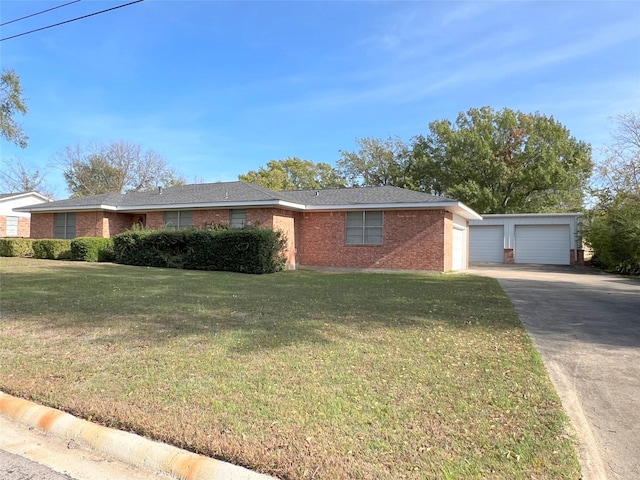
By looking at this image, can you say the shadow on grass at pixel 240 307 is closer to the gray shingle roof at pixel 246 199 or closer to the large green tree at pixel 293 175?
the gray shingle roof at pixel 246 199

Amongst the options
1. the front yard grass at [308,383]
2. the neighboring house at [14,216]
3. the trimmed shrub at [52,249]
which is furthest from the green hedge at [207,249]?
the neighboring house at [14,216]

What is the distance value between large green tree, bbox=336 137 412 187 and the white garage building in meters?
13.6

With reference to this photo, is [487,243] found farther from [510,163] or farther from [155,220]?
[155,220]

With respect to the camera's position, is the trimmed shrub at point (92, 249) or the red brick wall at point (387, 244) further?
the trimmed shrub at point (92, 249)

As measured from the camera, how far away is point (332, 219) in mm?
18828

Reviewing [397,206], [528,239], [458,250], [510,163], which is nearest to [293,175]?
[510,163]

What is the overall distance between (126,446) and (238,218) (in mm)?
15949

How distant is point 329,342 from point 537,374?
238cm

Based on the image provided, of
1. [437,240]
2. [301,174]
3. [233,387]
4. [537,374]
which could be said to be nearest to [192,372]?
[233,387]

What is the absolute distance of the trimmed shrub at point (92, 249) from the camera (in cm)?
1944

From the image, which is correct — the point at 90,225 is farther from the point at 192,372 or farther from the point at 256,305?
the point at 192,372

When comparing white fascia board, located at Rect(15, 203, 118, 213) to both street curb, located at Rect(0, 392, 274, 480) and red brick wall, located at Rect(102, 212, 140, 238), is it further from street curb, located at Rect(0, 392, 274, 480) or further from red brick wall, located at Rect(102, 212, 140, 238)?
street curb, located at Rect(0, 392, 274, 480)

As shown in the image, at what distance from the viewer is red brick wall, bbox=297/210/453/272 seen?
17.1 metres

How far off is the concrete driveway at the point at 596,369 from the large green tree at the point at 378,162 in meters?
32.3
